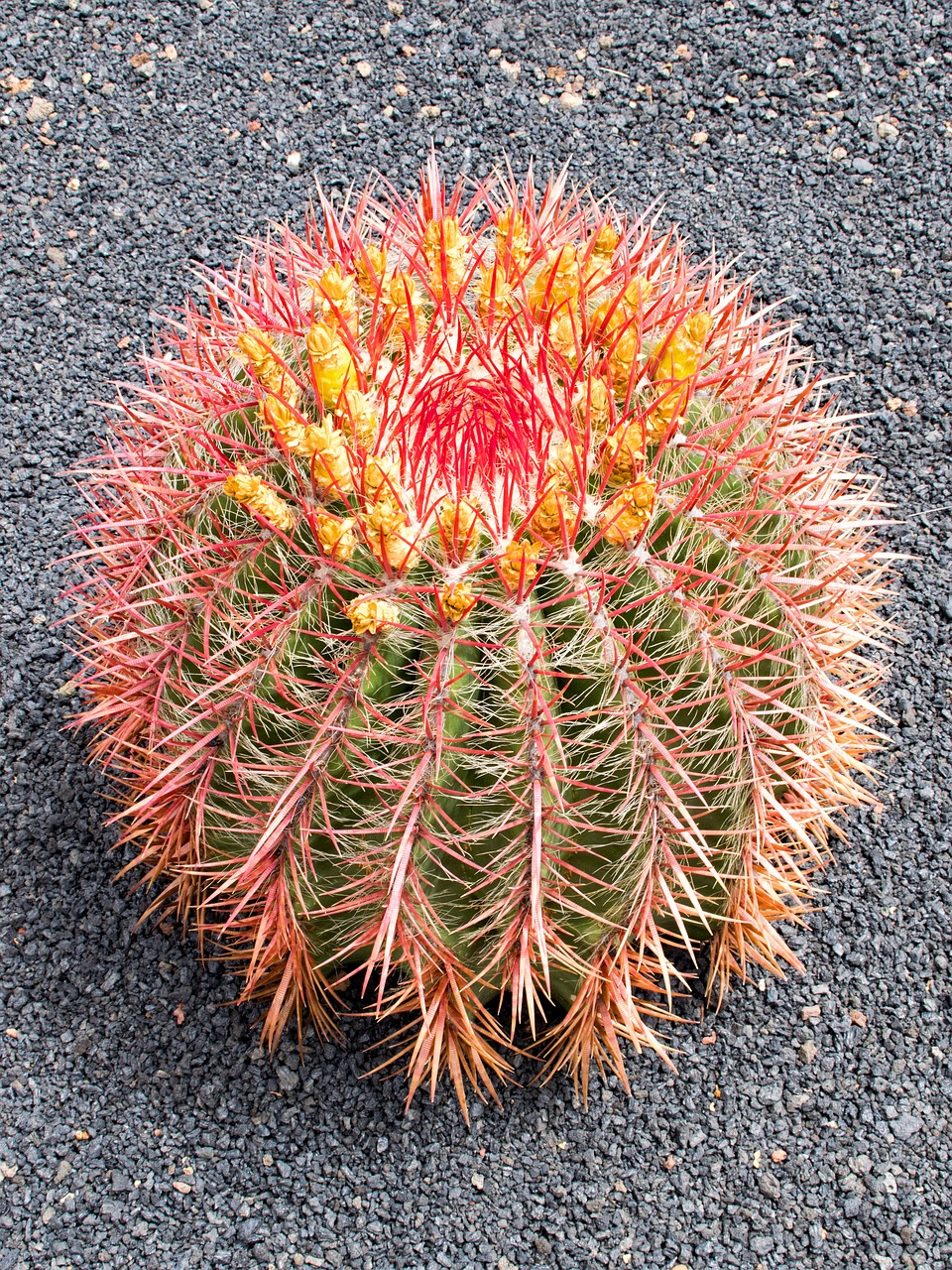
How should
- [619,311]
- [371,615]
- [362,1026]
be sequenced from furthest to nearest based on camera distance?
[362,1026]
[619,311]
[371,615]

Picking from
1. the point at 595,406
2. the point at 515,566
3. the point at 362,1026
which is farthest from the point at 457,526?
the point at 362,1026

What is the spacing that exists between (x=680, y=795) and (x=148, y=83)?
9.36 feet

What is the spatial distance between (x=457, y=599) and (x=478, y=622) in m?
0.06

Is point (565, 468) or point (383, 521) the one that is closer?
point (383, 521)

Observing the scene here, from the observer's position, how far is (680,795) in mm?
1621

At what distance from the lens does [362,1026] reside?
6.73 ft

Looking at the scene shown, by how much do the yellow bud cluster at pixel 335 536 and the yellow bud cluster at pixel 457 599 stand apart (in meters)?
0.14

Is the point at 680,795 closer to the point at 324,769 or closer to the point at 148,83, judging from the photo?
the point at 324,769

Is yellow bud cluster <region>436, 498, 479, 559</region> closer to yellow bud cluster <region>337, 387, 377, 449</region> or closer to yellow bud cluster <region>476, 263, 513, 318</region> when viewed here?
yellow bud cluster <region>337, 387, 377, 449</region>

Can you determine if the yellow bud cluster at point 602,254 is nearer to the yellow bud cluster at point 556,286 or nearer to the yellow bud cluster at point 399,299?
the yellow bud cluster at point 556,286

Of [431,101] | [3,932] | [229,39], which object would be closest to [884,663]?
[3,932]

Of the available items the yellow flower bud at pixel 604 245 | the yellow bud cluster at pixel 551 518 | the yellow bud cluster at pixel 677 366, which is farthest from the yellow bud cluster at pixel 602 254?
the yellow bud cluster at pixel 551 518

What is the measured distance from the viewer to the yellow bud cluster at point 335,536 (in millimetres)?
1467

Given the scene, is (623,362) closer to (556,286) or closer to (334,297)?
(556,286)
